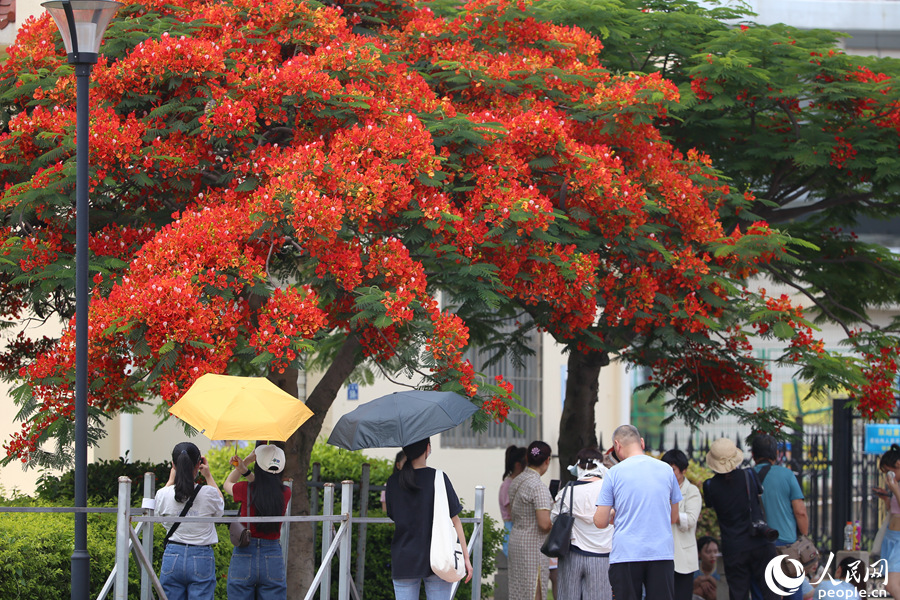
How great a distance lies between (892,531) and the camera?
9586 mm

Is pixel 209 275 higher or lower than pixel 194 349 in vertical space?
higher

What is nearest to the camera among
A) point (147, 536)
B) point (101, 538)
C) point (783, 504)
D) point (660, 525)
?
→ point (660, 525)

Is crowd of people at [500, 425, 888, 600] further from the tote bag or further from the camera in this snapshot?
the tote bag

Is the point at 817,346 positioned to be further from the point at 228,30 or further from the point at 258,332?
the point at 228,30

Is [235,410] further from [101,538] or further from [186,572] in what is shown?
[101,538]

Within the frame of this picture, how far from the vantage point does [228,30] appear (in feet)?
29.2

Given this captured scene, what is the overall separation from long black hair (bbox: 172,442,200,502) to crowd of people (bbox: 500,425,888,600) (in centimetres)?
265

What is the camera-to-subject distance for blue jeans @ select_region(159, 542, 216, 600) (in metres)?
7.18

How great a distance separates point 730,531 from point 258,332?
14.1 ft

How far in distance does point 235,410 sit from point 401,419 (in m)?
1.05

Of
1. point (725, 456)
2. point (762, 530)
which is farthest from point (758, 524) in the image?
point (725, 456)

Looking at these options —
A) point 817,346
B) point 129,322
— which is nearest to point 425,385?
point 129,322

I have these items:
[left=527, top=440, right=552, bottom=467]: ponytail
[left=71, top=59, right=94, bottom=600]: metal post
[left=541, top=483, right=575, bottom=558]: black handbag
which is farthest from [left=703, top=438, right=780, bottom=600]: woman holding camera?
[left=71, top=59, right=94, bottom=600]: metal post

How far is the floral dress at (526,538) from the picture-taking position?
28.5 feet
